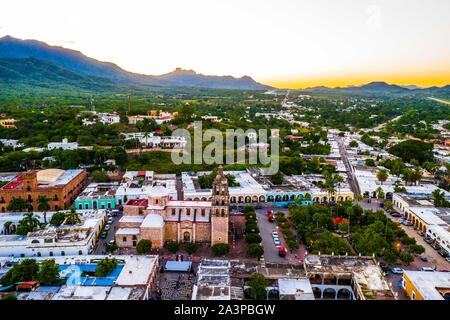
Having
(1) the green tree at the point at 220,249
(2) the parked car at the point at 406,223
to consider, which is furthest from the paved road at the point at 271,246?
(2) the parked car at the point at 406,223

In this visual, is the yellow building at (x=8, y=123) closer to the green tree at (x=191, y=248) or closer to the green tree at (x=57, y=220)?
the green tree at (x=57, y=220)

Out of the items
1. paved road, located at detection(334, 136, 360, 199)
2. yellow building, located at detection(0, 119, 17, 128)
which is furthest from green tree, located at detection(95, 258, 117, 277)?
yellow building, located at detection(0, 119, 17, 128)

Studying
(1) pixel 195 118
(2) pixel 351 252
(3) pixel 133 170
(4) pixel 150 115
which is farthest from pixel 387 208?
(4) pixel 150 115

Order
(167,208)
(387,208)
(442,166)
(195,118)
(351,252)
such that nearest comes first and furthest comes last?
(351,252)
(167,208)
(387,208)
(442,166)
(195,118)

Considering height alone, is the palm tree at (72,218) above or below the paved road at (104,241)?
above

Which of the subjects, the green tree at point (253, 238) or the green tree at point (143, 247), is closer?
the green tree at point (143, 247)

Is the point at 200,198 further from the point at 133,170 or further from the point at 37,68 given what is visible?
the point at 37,68
